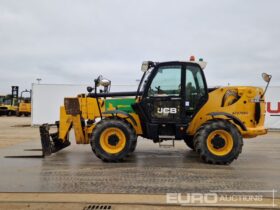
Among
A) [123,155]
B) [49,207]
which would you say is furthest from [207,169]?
[49,207]

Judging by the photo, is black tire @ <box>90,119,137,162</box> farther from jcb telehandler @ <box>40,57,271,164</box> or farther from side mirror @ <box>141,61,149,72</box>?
side mirror @ <box>141,61,149,72</box>

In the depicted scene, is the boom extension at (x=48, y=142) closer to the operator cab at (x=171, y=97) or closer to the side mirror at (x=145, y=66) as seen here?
the operator cab at (x=171, y=97)

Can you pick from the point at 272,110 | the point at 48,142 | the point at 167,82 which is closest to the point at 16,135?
the point at 48,142

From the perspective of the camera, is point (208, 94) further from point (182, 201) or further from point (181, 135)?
point (182, 201)

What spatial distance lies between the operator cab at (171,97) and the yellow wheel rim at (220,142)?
0.75 meters

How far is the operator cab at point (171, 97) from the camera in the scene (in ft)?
29.1

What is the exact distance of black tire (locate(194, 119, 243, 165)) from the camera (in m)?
8.46

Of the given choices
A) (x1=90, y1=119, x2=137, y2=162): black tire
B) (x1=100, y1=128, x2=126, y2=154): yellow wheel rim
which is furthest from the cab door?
(x1=100, y1=128, x2=126, y2=154): yellow wheel rim

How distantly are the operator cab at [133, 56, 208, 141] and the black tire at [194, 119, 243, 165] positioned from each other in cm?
61

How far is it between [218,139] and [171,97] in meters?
1.47

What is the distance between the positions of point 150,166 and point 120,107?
1.99 m

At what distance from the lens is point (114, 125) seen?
872cm

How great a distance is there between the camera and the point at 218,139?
8.52 metres

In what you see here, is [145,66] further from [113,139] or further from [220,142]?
[220,142]
